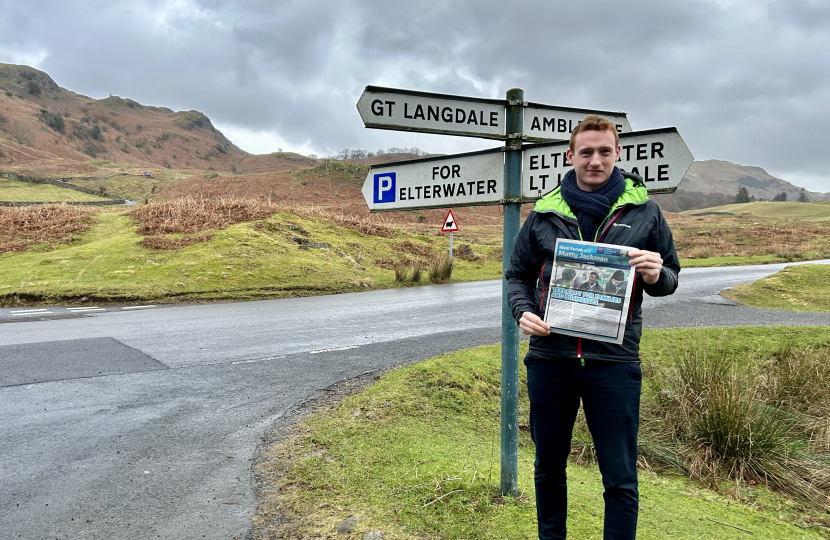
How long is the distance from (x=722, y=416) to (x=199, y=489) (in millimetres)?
3914

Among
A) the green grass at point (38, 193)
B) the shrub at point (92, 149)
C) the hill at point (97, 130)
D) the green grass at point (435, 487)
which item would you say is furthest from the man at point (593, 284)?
the shrub at point (92, 149)

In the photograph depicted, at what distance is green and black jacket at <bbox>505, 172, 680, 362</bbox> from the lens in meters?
2.28

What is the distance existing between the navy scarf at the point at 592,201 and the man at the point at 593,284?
0.19 metres

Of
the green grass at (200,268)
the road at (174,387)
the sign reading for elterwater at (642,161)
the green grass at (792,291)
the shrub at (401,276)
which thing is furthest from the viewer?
the shrub at (401,276)

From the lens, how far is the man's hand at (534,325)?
2301 mm

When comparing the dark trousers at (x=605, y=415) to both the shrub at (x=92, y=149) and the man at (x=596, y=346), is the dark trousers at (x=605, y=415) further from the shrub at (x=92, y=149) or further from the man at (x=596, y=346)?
the shrub at (x=92, y=149)

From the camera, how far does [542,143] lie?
122 inches

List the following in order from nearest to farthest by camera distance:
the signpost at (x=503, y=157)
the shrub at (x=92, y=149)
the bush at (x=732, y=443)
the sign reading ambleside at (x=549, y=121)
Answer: the signpost at (x=503, y=157) → the sign reading ambleside at (x=549, y=121) → the bush at (x=732, y=443) → the shrub at (x=92, y=149)

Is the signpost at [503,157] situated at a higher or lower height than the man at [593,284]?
higher

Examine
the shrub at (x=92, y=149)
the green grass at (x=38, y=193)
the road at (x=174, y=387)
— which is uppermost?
the shrub at (x=92, y=149)

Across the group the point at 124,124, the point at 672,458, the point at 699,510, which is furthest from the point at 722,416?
the point at 124,124

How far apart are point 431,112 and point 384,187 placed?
62cm

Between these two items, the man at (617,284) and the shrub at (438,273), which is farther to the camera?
the shrub at (438,273)

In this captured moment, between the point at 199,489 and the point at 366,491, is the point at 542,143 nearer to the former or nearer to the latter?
the point at 366,491
